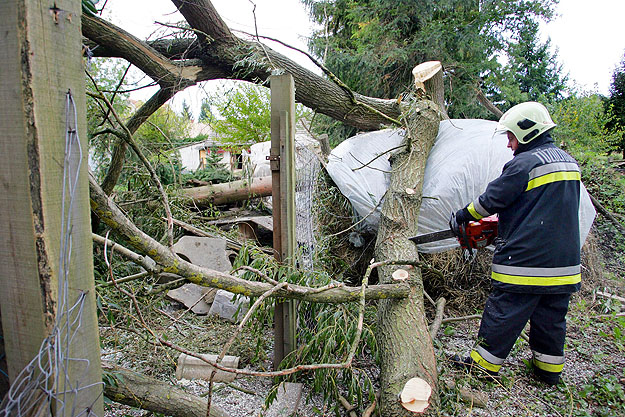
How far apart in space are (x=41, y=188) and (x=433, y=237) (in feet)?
8.65

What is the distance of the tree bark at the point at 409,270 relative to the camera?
2074 millimetres

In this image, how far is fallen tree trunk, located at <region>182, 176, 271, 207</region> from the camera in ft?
16.9

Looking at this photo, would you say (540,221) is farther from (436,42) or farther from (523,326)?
(436,42)

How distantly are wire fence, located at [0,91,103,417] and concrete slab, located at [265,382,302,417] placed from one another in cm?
129

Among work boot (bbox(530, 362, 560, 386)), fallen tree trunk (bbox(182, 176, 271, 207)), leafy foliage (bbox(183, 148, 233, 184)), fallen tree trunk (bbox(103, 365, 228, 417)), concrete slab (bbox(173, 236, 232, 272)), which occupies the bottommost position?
work boot (bbox(530, 362, 560, 386))

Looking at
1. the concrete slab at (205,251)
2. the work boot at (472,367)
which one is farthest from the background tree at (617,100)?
the concrete slab at (205,251)

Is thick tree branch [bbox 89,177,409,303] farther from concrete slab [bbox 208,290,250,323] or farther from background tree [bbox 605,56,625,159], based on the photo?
background tree [bbox 605,56,625,159]

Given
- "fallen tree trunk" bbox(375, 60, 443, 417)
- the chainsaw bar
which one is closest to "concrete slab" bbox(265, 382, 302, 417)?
"fallen tree trunk" bbox(375, 60, 443, 417)

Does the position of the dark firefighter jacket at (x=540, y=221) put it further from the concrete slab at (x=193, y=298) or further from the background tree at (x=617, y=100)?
the background tree at (x=617, y=100)

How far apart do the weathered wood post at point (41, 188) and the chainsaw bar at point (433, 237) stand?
97.3 inches

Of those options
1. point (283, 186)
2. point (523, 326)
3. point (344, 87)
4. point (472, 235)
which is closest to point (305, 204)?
point (283, 186)

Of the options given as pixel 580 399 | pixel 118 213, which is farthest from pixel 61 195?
pixel 580 399

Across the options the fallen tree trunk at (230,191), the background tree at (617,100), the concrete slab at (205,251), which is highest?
the background tree at (617,100)

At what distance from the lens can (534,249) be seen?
252 centimetres
